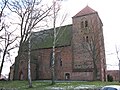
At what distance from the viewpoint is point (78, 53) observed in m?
45.6

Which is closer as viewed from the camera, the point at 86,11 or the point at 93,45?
the point at 93,45

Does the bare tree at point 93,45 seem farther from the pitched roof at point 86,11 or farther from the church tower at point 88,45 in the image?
the pitched roof at point 86,11

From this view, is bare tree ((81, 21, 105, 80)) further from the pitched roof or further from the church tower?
the pitched roof

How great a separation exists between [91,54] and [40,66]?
15.0 metres

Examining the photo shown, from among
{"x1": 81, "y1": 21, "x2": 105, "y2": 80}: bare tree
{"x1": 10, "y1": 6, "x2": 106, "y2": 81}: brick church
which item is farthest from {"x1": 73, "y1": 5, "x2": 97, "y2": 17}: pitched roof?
{"x1": 81, "y1": 21, "x2": 105, "y2": 80}: bare tree

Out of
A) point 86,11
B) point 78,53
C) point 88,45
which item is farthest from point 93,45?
point 86,11

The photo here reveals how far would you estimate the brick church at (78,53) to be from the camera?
43156mm

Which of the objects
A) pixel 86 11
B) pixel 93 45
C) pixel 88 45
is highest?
pixel 86 11

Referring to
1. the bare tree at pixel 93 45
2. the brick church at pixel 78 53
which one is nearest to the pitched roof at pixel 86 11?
the brick church at pixel 78 53

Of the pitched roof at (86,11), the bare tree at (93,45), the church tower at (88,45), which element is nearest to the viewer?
the bare tree at (93,45)

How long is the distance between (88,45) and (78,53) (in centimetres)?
302

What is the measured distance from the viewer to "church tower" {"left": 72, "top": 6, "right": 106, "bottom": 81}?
42781 millimetres

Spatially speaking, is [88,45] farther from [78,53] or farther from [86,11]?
[86,11]

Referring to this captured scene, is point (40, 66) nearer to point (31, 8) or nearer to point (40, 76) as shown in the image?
point (40, 76)
